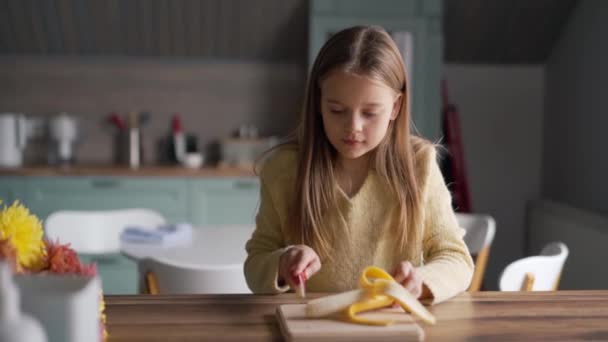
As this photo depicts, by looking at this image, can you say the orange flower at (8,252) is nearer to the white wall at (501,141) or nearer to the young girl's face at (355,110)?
the young girl's face at (355,110)

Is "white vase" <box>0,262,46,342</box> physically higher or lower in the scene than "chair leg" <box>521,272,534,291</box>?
higher

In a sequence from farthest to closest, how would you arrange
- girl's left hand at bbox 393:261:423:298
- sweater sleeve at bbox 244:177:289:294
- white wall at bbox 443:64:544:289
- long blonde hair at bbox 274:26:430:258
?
1. white wall at bbox 443:64:544:289
2. long blonde hair at bbox 274:26:430:258
3. sweater sleeve at bbox 244:177:289:294
4. girl's left hand at bbox 393:261:423:298

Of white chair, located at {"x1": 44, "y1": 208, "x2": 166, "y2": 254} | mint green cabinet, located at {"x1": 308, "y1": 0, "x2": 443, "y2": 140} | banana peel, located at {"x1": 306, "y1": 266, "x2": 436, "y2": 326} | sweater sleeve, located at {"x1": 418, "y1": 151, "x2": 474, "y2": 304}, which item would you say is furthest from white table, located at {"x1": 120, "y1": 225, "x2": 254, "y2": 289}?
mint green cabinet, located at {"x1": 308, "y1": 0, "x2": 443, "y2": 140}

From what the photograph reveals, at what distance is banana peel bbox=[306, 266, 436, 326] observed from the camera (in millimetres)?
797

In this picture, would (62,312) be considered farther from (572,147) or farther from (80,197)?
(572,147)

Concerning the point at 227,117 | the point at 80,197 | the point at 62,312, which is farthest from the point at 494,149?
the point at 62,312

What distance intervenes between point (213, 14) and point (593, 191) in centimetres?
224

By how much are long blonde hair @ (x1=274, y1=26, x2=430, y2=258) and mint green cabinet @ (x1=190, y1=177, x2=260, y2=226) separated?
2.29m

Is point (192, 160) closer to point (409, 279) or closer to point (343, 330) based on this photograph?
point (409, 279)

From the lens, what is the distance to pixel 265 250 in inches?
46.6

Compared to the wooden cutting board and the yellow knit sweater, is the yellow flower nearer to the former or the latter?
the wooden cutting board

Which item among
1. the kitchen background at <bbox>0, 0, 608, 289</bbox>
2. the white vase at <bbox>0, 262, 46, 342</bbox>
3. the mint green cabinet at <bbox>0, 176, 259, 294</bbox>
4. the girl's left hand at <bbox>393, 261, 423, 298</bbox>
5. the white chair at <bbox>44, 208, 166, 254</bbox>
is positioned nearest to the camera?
the white vase at <bbox>0, 262, 46, 342</bbox>

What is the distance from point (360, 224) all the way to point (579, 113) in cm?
264

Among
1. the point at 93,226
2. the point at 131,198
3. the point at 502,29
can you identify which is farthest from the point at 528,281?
the point at 502,29
